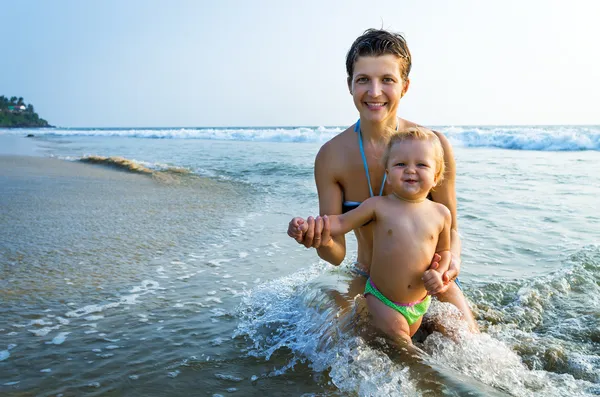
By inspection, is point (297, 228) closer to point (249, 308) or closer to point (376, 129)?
point (376, 129)

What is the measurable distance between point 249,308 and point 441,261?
Answer: 5.03 feet

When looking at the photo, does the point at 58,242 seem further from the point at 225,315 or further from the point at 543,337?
the point at 543,337

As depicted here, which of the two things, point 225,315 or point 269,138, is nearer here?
point 225,315

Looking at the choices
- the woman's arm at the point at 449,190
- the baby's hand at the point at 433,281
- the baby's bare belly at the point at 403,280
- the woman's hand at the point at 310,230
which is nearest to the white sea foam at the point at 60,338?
the woman's hand at the point at 310,230

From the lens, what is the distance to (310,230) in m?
2.55

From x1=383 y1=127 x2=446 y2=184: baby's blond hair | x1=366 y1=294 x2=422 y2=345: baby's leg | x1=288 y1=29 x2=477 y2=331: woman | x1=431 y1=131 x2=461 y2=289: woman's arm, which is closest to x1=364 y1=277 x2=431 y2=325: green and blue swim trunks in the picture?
x1=366 y1=294 x2=422 y2=345: baby's leg

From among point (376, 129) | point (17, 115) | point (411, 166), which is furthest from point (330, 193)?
point (17, 115)

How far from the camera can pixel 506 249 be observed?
5.61m

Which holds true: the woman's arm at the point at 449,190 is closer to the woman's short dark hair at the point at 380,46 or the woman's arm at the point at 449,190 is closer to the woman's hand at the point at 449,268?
the woman's hand at the point at 449,268

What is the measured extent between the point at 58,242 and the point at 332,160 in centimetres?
342

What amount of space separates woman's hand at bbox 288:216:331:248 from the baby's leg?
0.53 m

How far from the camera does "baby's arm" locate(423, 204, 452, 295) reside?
2.64m

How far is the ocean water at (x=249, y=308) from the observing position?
2561 mm

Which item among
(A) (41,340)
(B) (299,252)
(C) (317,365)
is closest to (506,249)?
(B) (299,252)
